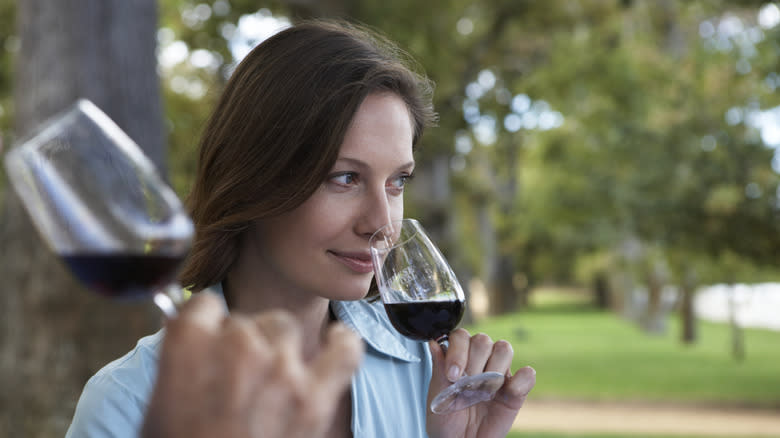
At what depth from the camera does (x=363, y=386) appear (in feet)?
8.26

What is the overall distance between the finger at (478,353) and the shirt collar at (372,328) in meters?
0.62

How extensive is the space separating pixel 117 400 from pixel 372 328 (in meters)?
1.01

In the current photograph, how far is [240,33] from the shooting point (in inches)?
490

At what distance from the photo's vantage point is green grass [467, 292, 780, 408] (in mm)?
15352

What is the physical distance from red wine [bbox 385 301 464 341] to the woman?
2.1 inches

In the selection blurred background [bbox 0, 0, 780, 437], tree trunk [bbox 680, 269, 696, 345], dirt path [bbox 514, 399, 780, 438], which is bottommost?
tree trunk [bbox 680, 269, 696, 345]

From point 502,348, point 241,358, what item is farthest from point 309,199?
point 241,358

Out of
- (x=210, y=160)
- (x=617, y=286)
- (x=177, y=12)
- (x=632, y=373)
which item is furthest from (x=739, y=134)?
(x=617, y=286)

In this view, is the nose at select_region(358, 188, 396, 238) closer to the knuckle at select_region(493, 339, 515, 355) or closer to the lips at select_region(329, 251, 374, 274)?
the lips at select_region(329, 251, 374, 274)

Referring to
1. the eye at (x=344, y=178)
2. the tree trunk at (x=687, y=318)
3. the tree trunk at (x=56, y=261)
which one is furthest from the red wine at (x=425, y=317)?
the tree trunk at (x=687, y=318)

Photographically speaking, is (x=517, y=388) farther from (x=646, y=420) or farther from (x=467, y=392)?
(x=646, y=420)

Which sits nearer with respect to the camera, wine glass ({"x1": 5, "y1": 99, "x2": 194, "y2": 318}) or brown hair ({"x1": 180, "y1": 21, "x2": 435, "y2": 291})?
wine glass ({"x1": 5, "y1": 99, "x2": 194, "y2": 318})

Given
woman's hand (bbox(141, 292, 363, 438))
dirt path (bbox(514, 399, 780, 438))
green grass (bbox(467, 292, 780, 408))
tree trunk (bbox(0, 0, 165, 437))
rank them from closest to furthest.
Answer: woman's hand (bbox(141, 292, 363, 438)), tree trunk (bbox(0, 0, 165, 437)), dirt path (bbox(514, 399, 780, 438)), green grass (bbox(467, 292, 780, 408))

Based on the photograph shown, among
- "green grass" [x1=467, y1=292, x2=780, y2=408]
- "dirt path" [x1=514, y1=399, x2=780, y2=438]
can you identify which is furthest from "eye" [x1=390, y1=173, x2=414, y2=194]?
"green grass" [x1=467, y1=292, x2=780, y2=408]
